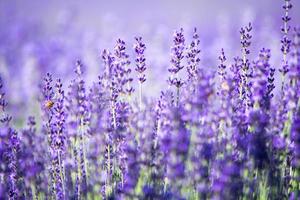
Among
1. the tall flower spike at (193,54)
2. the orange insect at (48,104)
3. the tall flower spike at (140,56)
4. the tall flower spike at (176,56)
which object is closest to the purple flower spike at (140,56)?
the tall flower spike at (140,56)

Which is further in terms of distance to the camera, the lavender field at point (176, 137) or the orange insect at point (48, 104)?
the orange insect at point (48, 104)

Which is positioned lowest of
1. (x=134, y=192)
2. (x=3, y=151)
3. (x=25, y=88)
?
(x=134, y=192)

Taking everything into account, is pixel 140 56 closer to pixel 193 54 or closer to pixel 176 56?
pixel 176 56

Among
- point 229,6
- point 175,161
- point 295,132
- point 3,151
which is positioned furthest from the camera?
point 229,6

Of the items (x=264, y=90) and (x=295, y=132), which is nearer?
(x=295, y=132)

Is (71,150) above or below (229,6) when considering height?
below

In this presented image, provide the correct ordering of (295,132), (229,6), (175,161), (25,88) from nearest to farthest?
(175,161)
(295,132)
(25,88)
(229,6)

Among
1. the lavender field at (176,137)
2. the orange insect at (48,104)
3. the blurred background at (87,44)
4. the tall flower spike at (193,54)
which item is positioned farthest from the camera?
the blurred background at (87,44)

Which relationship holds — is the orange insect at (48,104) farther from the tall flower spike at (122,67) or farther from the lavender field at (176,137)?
the tall flower spike at (122,67)

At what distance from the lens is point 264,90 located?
3.73 metres

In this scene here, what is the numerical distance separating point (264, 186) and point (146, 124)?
910 millimetres

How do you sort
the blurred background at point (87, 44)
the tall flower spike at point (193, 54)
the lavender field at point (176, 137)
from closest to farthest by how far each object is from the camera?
1. the lavender field at point (176, 137)
2. the tall flower spike at point (193, 54)
3. the blurred background at point (87, 44)

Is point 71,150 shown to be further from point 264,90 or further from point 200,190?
point 264,90

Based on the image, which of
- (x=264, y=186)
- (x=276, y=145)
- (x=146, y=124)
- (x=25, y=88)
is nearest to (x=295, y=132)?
(x=276, y=145)
